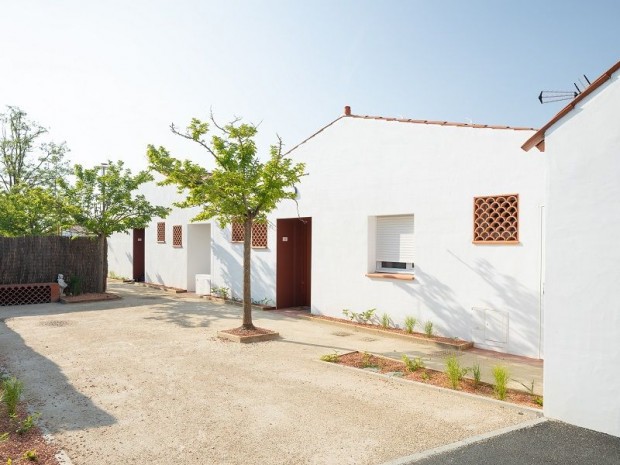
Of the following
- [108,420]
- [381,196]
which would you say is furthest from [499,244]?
[108,420]

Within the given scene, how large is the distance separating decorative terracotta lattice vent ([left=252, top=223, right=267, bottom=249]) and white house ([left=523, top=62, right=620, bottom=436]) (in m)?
9.46

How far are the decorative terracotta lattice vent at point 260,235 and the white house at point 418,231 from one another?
6cm

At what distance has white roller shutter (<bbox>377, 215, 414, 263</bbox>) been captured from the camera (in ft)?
34.1

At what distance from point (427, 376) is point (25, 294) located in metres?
13.3

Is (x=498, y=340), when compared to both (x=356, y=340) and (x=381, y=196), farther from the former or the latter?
(x=381, y=196)

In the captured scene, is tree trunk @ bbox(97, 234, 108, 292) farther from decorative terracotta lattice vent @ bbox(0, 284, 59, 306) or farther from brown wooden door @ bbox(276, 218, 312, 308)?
brown wooden door @ bbox(276, 218, 312, 308)

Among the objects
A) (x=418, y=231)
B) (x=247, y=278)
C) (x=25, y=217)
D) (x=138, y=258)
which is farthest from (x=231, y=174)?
(x=138, y=258)

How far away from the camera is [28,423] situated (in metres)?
4.93

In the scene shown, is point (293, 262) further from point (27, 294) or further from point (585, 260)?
point (585, 260)

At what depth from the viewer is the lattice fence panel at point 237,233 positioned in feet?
49.5

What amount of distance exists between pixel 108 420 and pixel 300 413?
6.90 ft

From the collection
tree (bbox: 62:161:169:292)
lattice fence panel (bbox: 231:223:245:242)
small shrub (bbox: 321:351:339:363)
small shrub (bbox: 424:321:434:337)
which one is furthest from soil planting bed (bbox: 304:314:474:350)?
tree (bbox: 62:161:169:292)

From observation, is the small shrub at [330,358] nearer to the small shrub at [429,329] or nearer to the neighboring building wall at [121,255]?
the small shrub at [429,329]

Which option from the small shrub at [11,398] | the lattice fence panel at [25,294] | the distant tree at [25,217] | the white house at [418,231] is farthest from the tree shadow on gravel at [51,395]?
the distant tree at [25,217]
